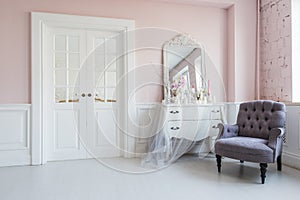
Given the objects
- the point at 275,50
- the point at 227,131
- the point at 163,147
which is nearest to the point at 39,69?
Result: the point at 163,147

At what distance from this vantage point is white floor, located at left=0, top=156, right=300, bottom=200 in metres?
2.29

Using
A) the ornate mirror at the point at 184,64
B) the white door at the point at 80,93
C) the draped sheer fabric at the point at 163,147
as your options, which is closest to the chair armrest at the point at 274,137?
the draped sheer fabric at the point at 163,147

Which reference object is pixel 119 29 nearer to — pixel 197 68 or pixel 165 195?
pixel 197 68

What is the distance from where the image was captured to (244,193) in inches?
92.0

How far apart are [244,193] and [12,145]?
294 cm

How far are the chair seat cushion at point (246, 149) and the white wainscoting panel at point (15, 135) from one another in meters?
2.55

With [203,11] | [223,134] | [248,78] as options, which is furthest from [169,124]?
[203,11]

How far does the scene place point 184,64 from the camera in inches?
155

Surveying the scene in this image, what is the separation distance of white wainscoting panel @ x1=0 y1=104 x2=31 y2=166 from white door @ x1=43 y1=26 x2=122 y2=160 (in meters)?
0.27

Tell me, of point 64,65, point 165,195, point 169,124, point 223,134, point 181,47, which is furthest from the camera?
Result: point 181,47

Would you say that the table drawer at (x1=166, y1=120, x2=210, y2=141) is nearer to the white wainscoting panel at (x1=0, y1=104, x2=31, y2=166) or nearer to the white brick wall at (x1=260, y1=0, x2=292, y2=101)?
the white brick wall at (x1=260, y1=0, x2=292, y2=101)

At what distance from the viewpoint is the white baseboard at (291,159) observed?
10.6 feet

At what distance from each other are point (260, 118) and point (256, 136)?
245 mm

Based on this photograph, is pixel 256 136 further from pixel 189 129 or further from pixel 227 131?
pixel 189 129
